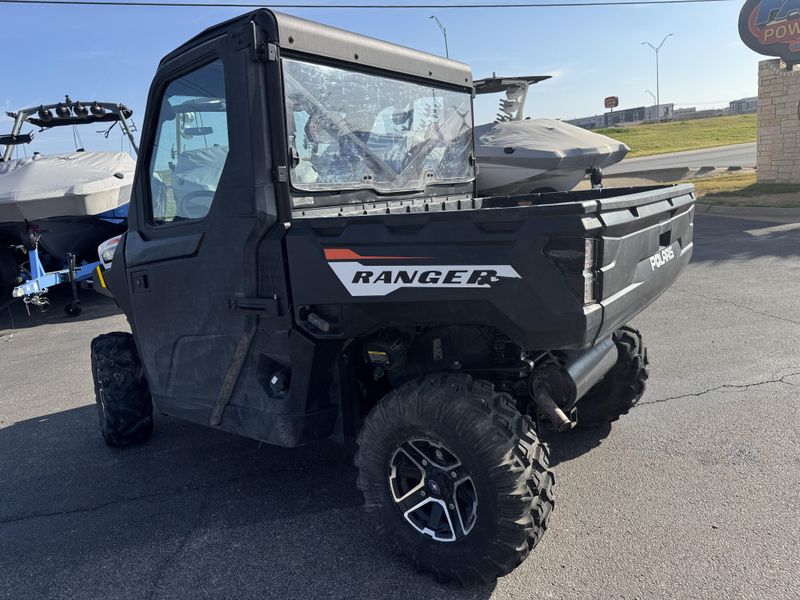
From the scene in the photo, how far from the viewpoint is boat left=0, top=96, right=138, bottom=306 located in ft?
28.4

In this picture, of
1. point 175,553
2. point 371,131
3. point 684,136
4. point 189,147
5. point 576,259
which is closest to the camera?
point 576,259

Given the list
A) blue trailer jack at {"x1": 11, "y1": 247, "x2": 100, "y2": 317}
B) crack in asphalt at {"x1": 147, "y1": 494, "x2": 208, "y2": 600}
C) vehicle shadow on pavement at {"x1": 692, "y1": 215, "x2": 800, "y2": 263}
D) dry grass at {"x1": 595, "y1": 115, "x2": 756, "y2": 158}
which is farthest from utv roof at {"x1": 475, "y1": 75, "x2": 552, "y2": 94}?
dry grass at {"x1": 595, "y1": 115, "x2": 756, "y2": 158}

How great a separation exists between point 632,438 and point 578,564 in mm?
1385

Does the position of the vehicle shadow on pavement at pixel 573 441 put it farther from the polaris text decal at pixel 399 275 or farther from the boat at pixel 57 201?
the boat at pixel 57 201

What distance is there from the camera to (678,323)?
6.40m

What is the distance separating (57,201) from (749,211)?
40.5 ft

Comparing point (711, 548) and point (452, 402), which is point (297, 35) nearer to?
point (452, 402)

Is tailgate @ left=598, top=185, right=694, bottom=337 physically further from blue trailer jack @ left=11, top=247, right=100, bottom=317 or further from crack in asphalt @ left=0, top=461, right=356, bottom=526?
blue trailer jack @ left=11, top=247, right=100, bottom=317

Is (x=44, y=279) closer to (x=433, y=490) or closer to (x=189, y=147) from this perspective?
(x=189, y=147)

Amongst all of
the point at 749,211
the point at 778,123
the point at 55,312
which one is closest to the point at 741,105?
the point at 778,123

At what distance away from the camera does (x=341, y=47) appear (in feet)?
10.6

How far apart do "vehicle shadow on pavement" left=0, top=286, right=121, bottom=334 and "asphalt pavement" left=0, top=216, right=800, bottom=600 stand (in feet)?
13.7

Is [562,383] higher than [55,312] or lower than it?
higher

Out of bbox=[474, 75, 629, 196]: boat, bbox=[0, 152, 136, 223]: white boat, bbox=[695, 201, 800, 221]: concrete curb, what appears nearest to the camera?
bbox=[0, 152, 136, 223]: white boat
